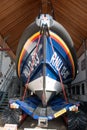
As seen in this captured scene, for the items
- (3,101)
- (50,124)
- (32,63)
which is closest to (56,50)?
(32,63)

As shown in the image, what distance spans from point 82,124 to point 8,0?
420 cm

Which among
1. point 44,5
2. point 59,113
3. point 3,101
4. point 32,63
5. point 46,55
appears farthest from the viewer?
point 3,101

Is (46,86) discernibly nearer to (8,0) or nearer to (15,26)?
(8,0)

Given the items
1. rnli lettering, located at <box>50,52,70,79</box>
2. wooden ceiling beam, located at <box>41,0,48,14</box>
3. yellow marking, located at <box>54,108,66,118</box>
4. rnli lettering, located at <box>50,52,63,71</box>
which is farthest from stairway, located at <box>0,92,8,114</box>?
wooden ceiling beam, located at <box>41,0,48,14</box>

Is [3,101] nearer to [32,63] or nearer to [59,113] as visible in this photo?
[32,63]

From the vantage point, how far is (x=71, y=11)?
Result: 7.09 meters

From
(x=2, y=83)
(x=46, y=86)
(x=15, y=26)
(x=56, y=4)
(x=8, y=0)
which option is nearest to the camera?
(x=46, y=86)

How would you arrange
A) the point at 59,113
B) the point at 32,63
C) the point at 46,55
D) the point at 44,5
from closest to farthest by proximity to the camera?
the point at 59,113
the point at 46,55
the point at 32,63
the point at 44,5

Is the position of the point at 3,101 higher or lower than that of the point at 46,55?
lower

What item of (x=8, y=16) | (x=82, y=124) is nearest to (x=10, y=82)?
(x=8, y=16)

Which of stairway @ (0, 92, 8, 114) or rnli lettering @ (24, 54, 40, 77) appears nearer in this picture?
rnli lettering @ (24, 54, 40, 77)

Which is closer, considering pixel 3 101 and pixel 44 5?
pixel 44 5

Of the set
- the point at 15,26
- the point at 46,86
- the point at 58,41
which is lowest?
the point at 46,86

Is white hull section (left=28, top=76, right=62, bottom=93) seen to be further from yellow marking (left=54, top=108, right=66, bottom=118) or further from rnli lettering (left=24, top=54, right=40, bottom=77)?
yellow marking (left=54, top=108, right=66, bottom=118)
